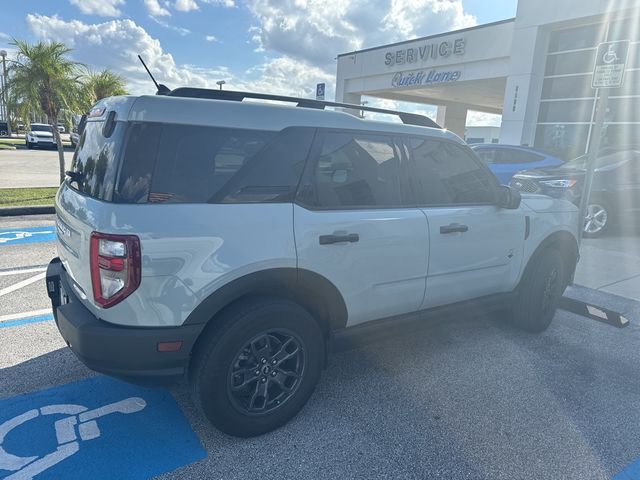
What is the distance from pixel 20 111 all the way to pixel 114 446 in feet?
35.2

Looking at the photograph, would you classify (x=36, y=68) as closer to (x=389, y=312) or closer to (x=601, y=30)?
(x=389, y=312)

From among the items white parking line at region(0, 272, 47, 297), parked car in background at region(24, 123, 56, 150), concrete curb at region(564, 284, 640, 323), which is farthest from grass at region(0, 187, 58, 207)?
parked car in background at region(24, 123, 56, 150)

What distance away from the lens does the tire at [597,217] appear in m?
8.46

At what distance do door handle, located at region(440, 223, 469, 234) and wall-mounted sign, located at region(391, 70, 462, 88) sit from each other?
16301 millimetres

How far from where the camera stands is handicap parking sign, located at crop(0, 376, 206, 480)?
90.4 inches

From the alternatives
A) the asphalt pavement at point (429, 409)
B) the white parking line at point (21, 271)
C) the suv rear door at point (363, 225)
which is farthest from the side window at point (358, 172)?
the white parking line at point (21, 271)

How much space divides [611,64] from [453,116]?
84.2ft

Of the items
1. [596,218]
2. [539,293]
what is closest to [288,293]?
[539,293]

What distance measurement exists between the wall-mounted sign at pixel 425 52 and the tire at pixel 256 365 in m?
17.4

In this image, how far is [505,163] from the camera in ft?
32.7

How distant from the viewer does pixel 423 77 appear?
1931 centimetres

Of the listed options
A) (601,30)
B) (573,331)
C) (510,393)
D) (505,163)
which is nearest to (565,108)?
(601,30)

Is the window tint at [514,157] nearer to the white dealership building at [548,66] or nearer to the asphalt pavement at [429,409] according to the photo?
the white dealership building at [548,66]

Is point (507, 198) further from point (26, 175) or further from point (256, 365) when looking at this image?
point (26, 175)
